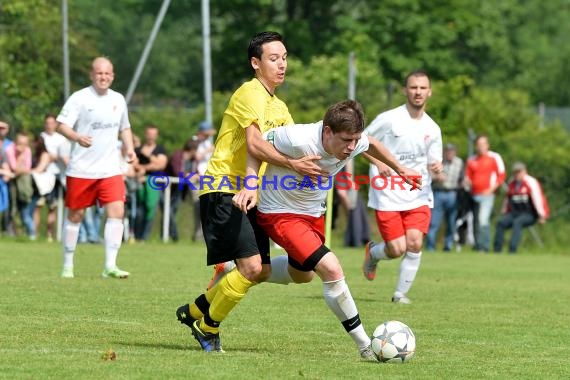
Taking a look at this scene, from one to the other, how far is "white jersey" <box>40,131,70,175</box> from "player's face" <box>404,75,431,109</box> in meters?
10.3

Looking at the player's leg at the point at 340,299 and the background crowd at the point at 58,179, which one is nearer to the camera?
the player's leg at the point at 340,299

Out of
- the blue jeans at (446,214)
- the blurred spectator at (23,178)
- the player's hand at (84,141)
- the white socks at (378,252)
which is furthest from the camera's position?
the blue jeans at (446,214)

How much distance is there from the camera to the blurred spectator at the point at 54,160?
21.9 metres

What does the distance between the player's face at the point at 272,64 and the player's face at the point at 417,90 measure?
3959 mm

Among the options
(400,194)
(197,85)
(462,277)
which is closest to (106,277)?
(400,194)

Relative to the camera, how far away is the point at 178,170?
23812 millimetres

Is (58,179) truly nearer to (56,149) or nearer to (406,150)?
(56,149)

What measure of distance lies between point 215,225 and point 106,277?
235 inches

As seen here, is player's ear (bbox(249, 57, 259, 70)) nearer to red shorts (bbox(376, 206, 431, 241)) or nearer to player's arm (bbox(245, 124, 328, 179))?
player's arm (bbox(245, 124, 328, 179))

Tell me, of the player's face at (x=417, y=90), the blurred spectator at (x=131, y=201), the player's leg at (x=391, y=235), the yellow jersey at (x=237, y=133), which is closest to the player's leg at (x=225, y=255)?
the yellow jersey at (x=237, y=133)

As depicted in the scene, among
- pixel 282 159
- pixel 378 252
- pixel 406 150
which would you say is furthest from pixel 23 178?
pixel 282 159

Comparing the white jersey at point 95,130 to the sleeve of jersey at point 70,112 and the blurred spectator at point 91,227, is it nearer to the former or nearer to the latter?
the sleeve of jersey at point 70,112

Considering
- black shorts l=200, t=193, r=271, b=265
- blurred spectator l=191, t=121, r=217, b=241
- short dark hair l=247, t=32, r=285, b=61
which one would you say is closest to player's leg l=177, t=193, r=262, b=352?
black shorts l=200, t=193, r=271, b=265

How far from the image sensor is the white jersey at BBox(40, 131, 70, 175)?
2189 centimetres
